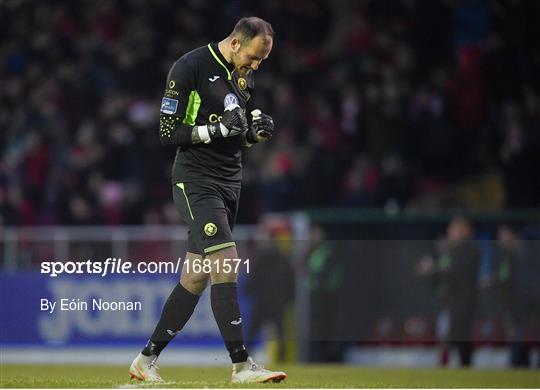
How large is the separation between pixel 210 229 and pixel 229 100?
2.95ft

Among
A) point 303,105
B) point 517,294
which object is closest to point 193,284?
point 517,294

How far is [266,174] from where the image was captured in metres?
19.2

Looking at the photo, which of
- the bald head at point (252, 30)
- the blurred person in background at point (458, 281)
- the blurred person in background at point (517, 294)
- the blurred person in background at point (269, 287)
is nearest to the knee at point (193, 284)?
the bald head at point (252, 30)

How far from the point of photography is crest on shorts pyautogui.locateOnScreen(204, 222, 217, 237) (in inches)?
331

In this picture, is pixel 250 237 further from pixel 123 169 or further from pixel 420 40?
pixel 420 40

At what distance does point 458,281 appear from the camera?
15.8m

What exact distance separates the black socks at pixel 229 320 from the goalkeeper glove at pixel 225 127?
969 millimetres

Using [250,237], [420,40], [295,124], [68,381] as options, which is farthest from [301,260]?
[68,381]

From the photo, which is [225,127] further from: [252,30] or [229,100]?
[252,30]

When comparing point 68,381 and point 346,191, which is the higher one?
point 346,191

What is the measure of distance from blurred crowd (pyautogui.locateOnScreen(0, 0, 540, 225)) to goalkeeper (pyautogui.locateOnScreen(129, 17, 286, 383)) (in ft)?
28.9

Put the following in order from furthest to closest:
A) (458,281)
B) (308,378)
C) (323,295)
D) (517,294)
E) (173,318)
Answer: (323,295) → (517,294) → (458,281) → (308,378) → (173,318)

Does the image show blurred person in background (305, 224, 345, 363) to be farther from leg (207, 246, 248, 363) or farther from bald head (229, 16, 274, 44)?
bald head (229, 16, 274, 44)

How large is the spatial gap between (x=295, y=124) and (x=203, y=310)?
14.7ft
